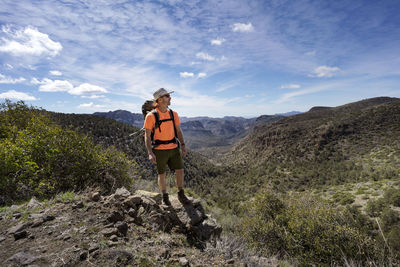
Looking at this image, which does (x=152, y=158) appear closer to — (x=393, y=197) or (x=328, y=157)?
(x=393, y=197)

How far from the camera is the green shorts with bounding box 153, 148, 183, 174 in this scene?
4090 millimetres

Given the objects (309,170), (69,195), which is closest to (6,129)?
(69,195)

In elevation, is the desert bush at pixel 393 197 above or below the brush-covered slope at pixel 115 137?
below

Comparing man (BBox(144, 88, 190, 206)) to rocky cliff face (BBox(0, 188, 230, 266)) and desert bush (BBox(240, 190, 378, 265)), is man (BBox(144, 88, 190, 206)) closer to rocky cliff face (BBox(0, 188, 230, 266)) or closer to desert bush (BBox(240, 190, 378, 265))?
rocky cliff face (BBox(0, 188, 230, 266))

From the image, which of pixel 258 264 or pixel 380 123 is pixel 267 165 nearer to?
pixel 380 123

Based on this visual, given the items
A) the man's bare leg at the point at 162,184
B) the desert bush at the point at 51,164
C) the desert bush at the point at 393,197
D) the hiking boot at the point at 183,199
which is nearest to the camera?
the man's bare leg at the point at 162,184

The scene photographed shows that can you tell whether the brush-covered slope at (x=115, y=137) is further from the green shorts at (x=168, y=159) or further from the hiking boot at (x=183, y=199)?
the green shorts at (x=168, y=159)

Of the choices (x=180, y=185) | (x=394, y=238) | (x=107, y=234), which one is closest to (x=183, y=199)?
(x=180, y=185)

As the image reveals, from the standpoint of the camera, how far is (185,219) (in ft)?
13.3

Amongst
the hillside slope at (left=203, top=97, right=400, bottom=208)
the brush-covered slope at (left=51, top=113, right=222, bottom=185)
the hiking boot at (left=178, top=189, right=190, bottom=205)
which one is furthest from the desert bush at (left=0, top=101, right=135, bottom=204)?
the brush-covered slope at (left=51, top=113, right=222, bottom=185)

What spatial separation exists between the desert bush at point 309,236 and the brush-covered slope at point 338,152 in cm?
2869

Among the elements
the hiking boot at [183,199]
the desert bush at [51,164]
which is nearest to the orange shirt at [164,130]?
the hiking boot at [183,199]

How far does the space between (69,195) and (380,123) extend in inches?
2486

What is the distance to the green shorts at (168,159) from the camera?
4.09m
